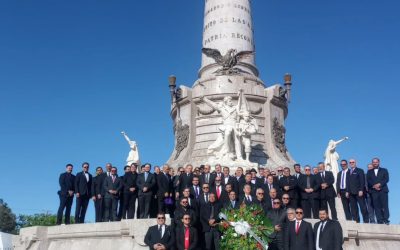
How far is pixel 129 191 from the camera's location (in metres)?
12.8

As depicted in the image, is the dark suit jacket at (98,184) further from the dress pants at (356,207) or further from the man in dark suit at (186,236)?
the dress pants at (356,207)

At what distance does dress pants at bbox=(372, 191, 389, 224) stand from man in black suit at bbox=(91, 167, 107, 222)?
814 centimetres

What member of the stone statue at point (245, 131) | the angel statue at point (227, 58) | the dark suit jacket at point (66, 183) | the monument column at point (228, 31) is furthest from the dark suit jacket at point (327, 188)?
the monument column at point (228, 31)

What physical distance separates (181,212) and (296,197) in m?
4.48

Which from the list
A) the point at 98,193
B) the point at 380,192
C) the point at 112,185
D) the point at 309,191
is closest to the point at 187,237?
the point at 112,185

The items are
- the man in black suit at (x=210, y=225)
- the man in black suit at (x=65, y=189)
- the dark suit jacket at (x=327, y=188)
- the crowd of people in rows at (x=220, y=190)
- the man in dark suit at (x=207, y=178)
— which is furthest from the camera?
the man in black suit at (x=65, y=189)

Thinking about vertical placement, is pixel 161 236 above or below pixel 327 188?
below

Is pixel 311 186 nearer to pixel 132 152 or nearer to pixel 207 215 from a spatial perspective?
pixel 207 215

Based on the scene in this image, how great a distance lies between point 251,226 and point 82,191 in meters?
6.41

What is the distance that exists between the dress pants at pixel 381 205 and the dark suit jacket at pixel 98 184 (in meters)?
8.14

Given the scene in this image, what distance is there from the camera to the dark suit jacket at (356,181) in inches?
497

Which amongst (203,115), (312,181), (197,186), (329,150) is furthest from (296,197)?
(203,115)

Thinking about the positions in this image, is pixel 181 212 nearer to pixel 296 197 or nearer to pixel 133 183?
pixel 133 183

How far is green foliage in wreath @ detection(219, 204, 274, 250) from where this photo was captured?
873 cm
